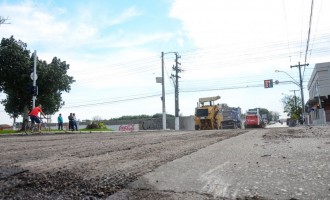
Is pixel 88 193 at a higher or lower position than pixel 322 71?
lower

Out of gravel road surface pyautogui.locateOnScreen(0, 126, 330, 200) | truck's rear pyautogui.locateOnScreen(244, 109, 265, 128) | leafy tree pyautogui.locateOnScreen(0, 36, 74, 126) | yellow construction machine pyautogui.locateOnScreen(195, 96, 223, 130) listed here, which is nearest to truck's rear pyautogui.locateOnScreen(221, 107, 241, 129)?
yellow construction machine pyautogui.locateOnScreen(195, 96, 223, 130)

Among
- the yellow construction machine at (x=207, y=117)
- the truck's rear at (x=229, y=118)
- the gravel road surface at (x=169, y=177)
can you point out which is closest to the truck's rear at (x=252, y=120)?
the truck's rear at (x=229, y=118)

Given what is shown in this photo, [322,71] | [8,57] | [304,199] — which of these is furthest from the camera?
[322,71]

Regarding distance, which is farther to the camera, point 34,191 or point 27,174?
point 27,174

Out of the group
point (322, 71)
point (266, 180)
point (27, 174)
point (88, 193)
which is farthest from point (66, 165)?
point (322, 71)

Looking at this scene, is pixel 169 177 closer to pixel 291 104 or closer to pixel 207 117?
pixel 207 117

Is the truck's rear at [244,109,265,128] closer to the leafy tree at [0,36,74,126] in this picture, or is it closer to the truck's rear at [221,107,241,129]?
the truck's rear at [221,107,241,129]

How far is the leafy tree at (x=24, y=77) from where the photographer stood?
87.9ft

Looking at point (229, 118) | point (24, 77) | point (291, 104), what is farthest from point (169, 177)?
point (291, 104)

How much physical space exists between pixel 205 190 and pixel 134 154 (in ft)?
9.34

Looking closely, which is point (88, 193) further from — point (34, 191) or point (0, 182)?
point (0, 182)

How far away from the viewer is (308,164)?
4750mm

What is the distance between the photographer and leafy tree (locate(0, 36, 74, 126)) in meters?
26.8

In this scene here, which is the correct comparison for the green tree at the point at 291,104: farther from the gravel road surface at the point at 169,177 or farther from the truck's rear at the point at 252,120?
the gravel road surface at the point at 169,177
